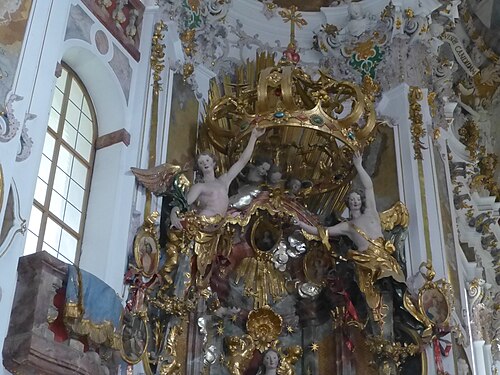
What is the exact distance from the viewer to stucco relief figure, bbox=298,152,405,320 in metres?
10.9

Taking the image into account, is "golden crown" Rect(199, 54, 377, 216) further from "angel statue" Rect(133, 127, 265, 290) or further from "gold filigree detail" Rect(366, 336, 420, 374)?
"gold filigree detail" Rect(366, 336, 420, 374)

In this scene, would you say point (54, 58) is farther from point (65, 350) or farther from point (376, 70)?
point (376, 70)

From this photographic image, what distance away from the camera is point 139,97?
10.8 meters

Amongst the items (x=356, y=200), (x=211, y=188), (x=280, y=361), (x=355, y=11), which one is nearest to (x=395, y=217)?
(x=356, y=200)

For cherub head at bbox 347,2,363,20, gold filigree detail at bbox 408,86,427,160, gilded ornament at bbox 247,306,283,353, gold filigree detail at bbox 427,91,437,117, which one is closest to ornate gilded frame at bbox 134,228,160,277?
gilded ornament at bbox 247,306,283,353

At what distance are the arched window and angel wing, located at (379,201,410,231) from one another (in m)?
4.11

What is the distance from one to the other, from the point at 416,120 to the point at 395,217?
7.14 feet

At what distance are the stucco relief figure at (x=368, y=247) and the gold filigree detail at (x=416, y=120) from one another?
1741 millimetres

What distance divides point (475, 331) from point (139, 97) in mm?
6848

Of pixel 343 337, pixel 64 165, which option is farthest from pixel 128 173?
pixel 343 337

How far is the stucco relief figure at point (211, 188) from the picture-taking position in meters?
10.5

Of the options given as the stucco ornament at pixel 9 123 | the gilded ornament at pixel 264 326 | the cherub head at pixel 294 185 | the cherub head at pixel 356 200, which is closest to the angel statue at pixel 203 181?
the cherub head at pixel 294 185

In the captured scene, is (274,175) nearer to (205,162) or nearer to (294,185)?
(294,185)

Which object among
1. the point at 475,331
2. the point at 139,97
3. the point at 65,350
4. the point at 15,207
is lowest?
the point at 65,350
